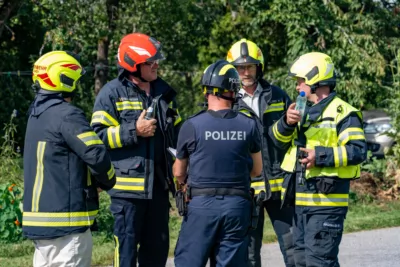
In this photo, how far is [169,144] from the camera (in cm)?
673

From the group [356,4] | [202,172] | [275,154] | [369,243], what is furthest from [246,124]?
[356,4]

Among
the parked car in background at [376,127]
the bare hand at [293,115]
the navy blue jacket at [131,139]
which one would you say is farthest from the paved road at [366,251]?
the parked car in background at [376,127]

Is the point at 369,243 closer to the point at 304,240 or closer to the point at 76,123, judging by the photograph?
the point at 304,240

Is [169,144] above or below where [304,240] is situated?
above

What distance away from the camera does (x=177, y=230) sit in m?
10.5

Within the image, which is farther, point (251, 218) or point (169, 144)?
point (169, 144)

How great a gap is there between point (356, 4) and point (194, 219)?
48.0 feet

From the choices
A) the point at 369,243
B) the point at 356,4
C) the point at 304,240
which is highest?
the point at 356,4

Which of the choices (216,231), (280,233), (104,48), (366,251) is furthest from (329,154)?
(104,48)

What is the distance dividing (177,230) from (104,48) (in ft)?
25.0

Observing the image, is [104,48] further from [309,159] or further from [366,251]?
[309,159]

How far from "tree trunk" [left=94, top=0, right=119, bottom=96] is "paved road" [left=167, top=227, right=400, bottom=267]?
792cm

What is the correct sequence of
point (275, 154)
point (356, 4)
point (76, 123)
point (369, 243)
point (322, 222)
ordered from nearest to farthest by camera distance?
point (76, 123) → point (322, 222) → point (275, 154) → point (369, 243) → point (356, 4)

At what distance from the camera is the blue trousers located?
18.3ft
